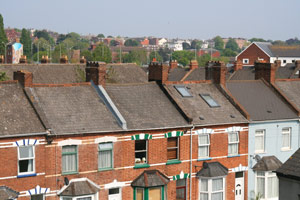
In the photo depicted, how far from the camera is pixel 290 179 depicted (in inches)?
803

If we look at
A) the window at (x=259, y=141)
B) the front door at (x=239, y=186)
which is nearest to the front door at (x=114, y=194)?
the front door at (x=239, y=186)

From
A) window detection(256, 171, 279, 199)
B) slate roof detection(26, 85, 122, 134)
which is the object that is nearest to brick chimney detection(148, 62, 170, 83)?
slate roof detection(26, 85, 122, 134)

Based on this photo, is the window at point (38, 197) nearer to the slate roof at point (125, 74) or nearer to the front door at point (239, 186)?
the front door at point (239, 186)

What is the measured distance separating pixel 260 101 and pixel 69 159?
48.8ft

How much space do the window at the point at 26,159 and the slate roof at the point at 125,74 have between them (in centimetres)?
3085

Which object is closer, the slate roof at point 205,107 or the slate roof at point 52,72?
the slate roof at point 205,107

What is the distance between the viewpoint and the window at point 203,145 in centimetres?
3281

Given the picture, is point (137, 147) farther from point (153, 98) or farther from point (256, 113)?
point (256, 113)

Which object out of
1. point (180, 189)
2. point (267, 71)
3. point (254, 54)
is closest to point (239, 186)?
point (180, 189)

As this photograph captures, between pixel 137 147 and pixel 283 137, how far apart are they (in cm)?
1069

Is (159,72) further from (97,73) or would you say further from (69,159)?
(69,159)

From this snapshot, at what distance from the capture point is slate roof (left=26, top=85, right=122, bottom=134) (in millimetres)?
28953

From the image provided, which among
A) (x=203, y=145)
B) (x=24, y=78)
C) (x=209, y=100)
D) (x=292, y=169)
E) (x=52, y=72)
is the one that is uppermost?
(x=24, y=78)

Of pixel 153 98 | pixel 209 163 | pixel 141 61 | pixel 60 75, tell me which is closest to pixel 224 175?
pixel 209 163
